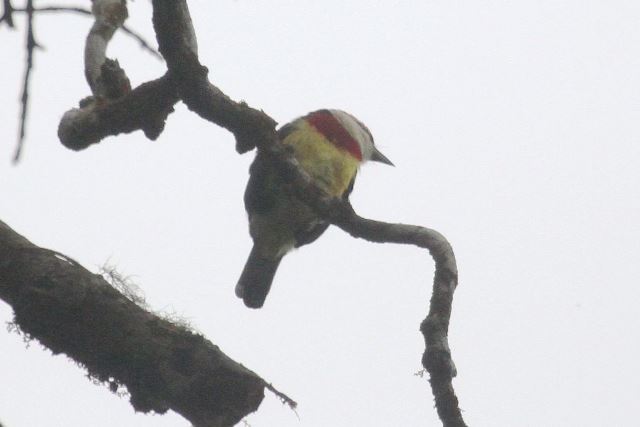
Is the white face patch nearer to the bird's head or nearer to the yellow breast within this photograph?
the bird's head

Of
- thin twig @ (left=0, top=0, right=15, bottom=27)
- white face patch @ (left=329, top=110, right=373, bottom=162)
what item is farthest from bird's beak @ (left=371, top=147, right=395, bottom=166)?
thin twig @ (left=0, top=0, right=15, bottom=27)

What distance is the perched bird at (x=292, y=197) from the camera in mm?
4156

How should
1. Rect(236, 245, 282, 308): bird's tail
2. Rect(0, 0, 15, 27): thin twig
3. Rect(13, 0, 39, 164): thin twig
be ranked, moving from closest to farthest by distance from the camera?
Rect(13, 0, 39, 164): thin twig
Rect(0, 0, 15, 27): thin twig
Rect(236, 245, 282, 308): bird's tail

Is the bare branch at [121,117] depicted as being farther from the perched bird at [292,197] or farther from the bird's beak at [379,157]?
the bird's beak at [379,157]

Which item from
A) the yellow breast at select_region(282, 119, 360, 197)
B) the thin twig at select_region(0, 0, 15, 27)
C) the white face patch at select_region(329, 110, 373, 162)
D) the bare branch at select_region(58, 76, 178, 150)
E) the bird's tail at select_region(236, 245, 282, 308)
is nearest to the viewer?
the thin twig at select_region(0, 0, 15, 27)

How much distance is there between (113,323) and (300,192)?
0.58 metres

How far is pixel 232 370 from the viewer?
2307 millimetres

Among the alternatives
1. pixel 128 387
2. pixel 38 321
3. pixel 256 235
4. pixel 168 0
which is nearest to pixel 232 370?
pixel 128 387

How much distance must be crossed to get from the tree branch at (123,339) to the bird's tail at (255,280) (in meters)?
2.27

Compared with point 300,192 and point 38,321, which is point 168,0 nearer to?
point 300,192

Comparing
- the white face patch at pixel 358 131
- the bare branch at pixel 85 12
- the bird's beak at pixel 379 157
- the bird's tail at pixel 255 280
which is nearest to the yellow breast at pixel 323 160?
the white face patch at pixel 358 131

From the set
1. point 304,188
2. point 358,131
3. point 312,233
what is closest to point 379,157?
point 358,131

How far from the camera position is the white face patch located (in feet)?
14.8

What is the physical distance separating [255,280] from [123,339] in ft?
7.63
